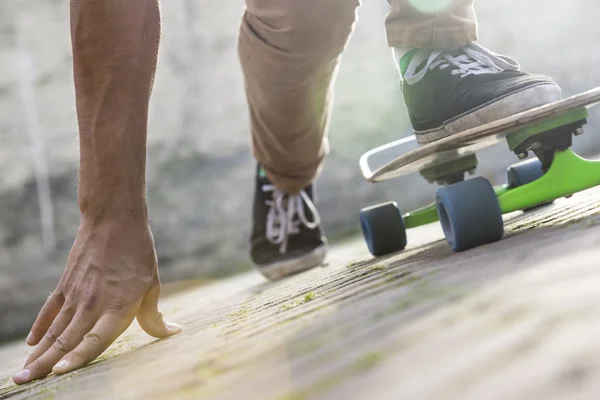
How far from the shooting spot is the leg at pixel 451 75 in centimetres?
122

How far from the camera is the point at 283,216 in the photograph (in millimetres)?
2414

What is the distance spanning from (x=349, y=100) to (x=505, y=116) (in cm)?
328

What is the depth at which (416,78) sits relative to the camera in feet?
4.69

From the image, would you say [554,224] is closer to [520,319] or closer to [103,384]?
[520,319]

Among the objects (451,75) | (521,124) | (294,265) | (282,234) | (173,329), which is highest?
(451,75)

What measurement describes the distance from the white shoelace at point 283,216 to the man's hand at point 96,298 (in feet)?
3.95

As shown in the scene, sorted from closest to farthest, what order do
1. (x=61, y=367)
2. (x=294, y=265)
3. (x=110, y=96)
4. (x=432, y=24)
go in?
(x=61, y=367) → (x=110, y=96) → (x=432, y=24) → (x=294, y=265)

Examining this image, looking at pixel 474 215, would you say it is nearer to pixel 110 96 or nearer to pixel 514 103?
pixel 514 103

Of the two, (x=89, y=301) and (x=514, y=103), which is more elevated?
(x=514, y=103)

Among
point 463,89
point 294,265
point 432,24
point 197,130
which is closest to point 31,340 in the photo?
point 463,89

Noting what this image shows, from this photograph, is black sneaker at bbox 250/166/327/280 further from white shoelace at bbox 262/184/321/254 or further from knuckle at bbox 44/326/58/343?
knuckle at bbox 44/326/58/343

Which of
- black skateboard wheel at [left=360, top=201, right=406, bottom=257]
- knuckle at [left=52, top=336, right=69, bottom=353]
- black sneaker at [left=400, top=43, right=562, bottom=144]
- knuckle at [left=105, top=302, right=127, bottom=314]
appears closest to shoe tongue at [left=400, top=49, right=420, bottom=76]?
black sneaker at [left=400, top=43, right=562, bottom=144]

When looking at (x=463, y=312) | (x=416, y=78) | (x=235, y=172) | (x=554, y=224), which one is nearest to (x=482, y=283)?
(x=463, y=312)

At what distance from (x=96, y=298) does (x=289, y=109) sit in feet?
3.45
